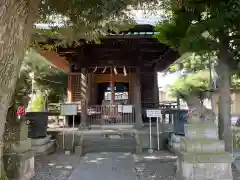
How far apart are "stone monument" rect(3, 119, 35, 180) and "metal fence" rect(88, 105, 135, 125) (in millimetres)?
6271

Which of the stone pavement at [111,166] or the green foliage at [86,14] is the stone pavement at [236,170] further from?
the green foliage at [86,14]

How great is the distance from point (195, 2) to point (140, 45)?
6.58 meters

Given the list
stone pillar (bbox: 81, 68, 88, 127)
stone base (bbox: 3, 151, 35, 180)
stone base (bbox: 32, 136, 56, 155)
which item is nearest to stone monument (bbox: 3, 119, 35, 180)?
stone base (bbox: 3, 151, 35, 180)

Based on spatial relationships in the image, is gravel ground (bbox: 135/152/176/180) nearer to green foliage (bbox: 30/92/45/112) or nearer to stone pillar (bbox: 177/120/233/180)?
stone pillar (bbox: 177/120/233/180)

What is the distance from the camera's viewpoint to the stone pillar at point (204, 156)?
489cm

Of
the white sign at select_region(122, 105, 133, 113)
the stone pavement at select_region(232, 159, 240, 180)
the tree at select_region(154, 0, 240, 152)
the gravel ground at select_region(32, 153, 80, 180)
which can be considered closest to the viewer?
the tree at select_region(154, 0, 240, 152)

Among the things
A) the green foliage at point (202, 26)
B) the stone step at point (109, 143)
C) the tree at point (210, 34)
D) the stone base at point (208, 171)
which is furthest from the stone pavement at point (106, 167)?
the green foliage at point (202, 26)

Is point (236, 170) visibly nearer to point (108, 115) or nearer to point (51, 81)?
point (108, 115)

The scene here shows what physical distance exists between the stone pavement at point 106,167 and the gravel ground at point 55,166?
8.2 inches

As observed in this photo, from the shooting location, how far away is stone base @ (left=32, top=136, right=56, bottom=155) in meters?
8.32

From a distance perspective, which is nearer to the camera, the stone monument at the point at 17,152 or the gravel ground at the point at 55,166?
the stone monument at the point at 17,152

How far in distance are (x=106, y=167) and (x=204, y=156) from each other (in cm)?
250

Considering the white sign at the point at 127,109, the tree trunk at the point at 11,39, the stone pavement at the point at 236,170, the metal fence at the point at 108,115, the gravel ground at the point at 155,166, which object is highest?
the tree trunk at the point at 11,39


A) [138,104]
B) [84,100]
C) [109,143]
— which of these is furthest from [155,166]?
[84,100]
